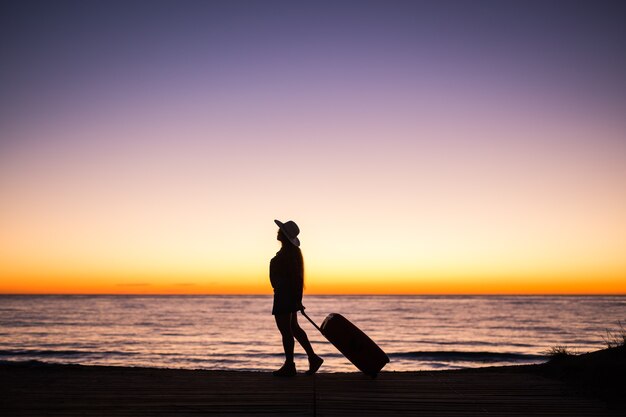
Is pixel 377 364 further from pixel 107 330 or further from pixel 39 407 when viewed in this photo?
pixel 107 330

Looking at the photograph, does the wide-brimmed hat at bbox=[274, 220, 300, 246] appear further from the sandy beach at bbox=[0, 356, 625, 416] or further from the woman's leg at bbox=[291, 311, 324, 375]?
the sandy beach at bbox=[0, 356, 625, 416]

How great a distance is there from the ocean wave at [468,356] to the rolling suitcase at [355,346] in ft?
59.2

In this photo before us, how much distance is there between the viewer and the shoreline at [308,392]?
4551mm

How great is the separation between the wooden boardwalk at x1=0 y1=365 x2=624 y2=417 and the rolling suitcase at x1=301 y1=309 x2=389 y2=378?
0.61ft

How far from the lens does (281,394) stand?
5.32 meters

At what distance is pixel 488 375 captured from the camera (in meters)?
6.82

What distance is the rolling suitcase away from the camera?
21.7ft

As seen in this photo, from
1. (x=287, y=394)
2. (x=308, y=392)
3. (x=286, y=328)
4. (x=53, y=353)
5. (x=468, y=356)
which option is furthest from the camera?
(x=53, y=353)

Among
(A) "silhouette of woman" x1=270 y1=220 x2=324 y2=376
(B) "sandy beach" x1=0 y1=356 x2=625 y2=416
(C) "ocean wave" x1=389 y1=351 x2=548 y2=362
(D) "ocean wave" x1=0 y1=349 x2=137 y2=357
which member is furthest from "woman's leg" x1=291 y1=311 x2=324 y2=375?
(D) "ocean wave" x1=0 y1=349 x2=137 y2=357

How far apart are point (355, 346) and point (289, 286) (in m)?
1.11

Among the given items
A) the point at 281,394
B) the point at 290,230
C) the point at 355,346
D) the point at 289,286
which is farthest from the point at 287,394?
the point at 290,230

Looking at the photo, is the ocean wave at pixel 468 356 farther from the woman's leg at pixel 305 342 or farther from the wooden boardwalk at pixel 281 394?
the woman's leg at pixel 305 342

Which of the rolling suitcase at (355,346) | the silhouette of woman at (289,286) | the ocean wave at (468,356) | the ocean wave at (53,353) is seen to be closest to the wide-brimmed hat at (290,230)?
the silhouette of woman at (289,286)

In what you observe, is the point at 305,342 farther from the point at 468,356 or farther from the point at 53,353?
the point at 53,353
